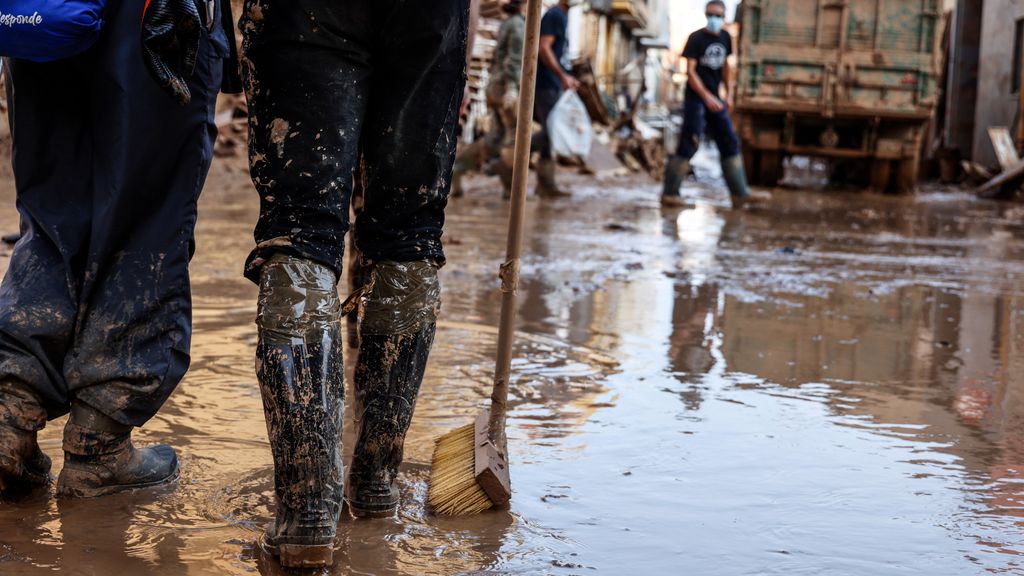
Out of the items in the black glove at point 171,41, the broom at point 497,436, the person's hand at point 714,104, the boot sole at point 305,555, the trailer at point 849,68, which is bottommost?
the boot sole at point 305,555

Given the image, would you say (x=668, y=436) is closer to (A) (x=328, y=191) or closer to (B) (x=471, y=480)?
(B) (x=471, y=480)

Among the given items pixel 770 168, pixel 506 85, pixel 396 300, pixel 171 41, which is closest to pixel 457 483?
pixel 396 300

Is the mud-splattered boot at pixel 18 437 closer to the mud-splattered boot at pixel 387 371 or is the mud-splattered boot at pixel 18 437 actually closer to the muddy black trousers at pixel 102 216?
the muddy black trousers at pixel 102 216

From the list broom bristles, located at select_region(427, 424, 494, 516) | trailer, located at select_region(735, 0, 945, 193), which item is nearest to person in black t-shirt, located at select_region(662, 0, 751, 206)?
trailer, located at select_region(735, 0, 945, 193)

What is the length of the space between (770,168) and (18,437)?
13338 mm

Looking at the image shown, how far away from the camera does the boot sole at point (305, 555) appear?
191cm

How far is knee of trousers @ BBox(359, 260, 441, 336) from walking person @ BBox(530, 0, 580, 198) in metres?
8.22

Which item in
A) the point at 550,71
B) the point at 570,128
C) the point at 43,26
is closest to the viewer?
the point at 43,26

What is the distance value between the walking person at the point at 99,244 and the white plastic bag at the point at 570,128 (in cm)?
1008

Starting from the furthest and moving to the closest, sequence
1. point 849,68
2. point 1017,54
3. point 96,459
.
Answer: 1. point 1017,54
2. point 849,68
3. point 96,459

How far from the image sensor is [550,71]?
10664 mm

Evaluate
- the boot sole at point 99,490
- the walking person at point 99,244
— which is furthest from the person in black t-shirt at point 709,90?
the boot sole at point 99,490

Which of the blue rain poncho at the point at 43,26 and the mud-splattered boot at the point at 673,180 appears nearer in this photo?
the blue rain poncho at the point at 43,26

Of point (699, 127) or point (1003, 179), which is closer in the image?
point (699, 127)
